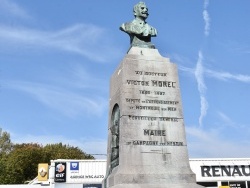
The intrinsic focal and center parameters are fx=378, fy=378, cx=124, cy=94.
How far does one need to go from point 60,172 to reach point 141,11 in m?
30.5

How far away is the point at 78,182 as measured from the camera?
4128 cm

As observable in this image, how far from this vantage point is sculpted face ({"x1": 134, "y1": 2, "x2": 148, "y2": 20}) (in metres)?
13.6

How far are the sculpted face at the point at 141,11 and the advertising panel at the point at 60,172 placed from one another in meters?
30.1

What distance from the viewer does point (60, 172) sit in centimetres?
4088


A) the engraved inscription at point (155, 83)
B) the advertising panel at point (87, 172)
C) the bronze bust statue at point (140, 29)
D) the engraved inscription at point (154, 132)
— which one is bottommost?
the engraved inscription at point (154, 132)

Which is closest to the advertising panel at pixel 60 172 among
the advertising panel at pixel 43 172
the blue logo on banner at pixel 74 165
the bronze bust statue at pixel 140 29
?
the blue logo on banner at pixel 74 165

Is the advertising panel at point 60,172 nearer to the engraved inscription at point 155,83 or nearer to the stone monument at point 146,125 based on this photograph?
the stone monument at point 146,125

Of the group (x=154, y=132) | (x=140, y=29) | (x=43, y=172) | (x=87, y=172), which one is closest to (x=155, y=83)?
(x=154, y=132)

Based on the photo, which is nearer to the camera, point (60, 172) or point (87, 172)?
point (60, 172)

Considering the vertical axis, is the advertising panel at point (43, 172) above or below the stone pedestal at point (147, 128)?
above

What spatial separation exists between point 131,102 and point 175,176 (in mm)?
2615

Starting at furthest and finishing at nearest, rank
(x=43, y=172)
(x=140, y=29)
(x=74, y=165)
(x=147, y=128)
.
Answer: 1. (x=43, y=172)
2. (x=74, y=165)
3. (x=140, y=29)
4. (x=147, y=128)

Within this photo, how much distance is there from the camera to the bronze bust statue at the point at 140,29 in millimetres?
13336

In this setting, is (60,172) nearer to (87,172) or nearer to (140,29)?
(87,172)
